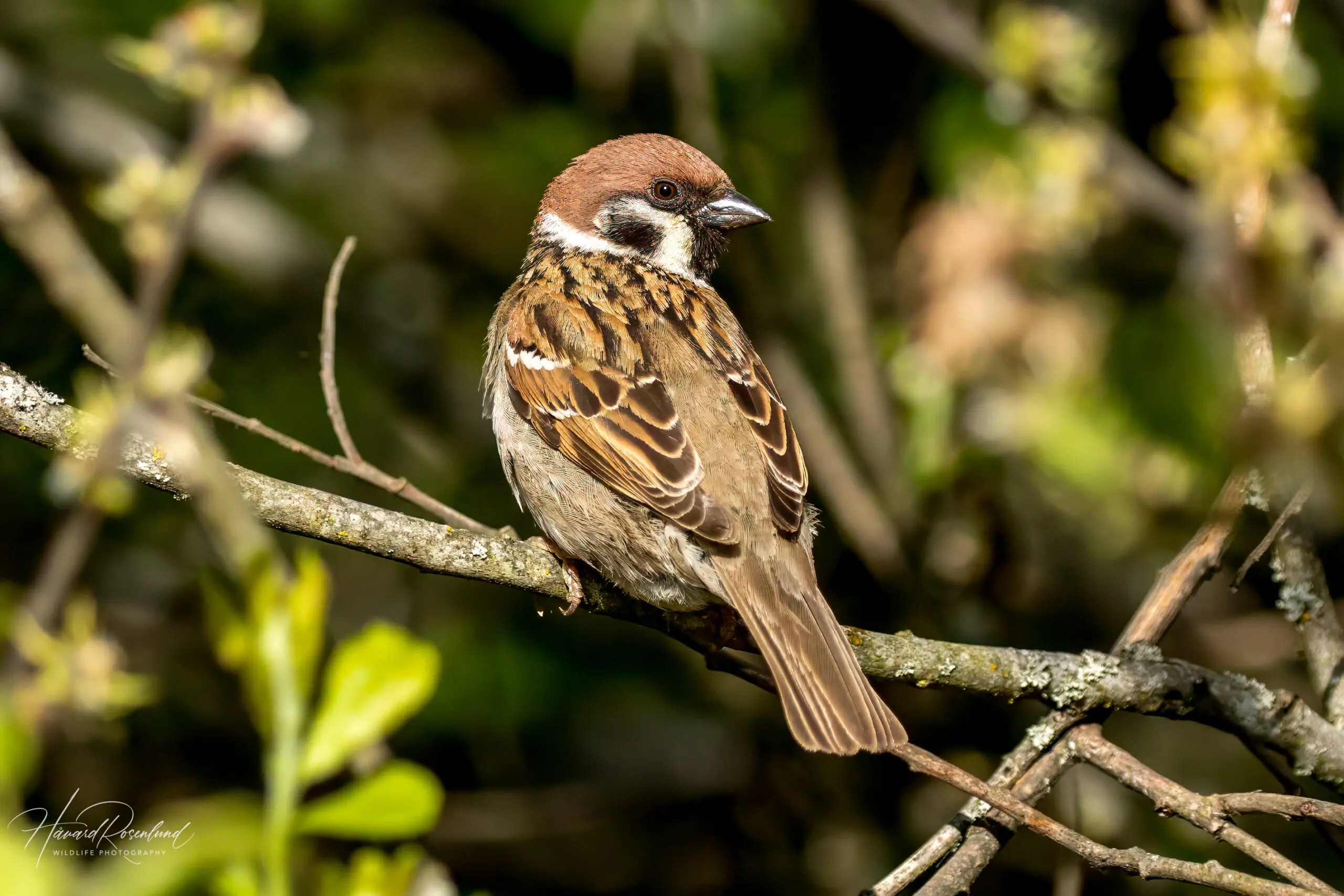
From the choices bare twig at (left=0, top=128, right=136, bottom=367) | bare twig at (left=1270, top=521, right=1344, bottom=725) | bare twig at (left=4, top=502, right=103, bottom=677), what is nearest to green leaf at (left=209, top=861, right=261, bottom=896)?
bare twig at (left=4, top=502, right=103, bottom=677)

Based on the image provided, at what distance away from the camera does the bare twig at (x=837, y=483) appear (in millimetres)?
4488

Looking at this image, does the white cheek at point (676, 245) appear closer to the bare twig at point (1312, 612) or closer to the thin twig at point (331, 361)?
the thin twig at point (331, 361)

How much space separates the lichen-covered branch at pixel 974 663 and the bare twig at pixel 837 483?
164cm

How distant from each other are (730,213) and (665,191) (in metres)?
0.21

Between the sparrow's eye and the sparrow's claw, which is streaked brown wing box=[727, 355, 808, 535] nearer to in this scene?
the sparrow's claw

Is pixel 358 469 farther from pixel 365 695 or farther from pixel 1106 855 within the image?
pixel 365 695

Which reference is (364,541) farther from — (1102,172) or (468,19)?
(468,19)

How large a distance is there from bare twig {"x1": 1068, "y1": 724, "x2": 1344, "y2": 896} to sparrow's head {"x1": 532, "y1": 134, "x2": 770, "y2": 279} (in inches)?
75.3

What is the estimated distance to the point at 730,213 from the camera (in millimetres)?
4078

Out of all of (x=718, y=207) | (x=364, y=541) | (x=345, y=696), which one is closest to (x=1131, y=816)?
(x=718, y=207)

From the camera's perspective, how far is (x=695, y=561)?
121 inches

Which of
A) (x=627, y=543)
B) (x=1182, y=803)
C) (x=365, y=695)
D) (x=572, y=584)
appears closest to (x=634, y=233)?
(x=627, y=543)

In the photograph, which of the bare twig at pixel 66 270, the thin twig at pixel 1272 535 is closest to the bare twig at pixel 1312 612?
the thin twig at pixel 1272 535

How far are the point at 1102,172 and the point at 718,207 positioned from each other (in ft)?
5.07
